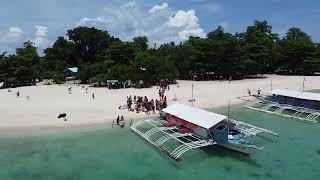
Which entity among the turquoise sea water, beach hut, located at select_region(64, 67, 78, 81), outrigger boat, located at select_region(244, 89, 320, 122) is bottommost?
the turquoise sea water

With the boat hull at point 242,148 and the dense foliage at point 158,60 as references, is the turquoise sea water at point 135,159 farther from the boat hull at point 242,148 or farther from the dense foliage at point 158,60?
the dense foliage at point 158,60

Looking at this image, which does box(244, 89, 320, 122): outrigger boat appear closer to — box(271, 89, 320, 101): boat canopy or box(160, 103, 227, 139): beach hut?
box(271, 89, 320, 101): boat canopy

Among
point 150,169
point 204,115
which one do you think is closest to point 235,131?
point 204,115

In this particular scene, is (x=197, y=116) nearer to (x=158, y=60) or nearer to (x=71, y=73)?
(x=158, y=60)

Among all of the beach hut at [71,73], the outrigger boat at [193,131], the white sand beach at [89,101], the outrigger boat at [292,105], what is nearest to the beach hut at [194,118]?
the outrigger boat at [193,131]

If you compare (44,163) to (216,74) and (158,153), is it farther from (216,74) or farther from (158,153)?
(216,74)

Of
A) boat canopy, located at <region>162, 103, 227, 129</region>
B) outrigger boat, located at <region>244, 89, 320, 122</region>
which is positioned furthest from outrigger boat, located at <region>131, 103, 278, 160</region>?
outrigger boat, located at <region>244, 89, 320, 122</region>

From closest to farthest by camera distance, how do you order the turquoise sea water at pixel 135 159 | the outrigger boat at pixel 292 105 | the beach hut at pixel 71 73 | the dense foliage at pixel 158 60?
the turquoise sea water at pixel 135 159 < the outrigger boat at pixel 292 105 < the dense foliage at pixel 158 60 < the beach hut at pixel 71 73
